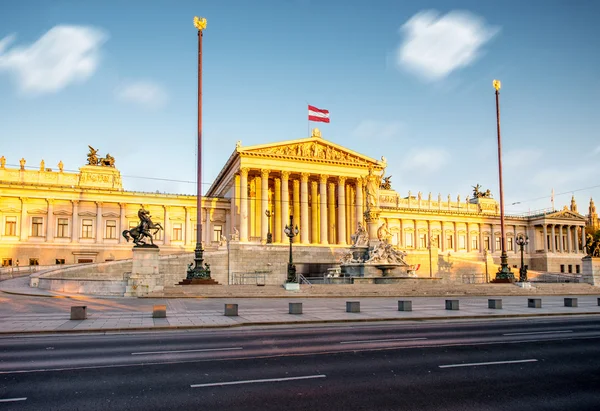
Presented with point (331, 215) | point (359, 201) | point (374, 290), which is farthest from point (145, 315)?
point (359, 201)

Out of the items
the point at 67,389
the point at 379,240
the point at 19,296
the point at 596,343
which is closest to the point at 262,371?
the point at 67,389

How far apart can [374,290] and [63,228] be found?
53.1 metres

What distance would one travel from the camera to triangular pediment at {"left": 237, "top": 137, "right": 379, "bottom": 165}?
242 feet

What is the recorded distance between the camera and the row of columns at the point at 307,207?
73.1 m

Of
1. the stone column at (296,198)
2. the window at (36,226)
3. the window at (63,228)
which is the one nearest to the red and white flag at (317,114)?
the stone column at (296,198)

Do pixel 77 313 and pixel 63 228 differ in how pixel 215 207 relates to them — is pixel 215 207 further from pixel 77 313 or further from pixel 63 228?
pixel 77 313

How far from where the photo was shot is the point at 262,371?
35.9 ft

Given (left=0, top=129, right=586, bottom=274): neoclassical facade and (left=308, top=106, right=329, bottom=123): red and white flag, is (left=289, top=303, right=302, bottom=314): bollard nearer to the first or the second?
(left=0, top=129, right=586, bottom=274): neoclassical facade

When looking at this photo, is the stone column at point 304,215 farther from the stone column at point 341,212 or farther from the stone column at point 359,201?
the stone column at point 359,201

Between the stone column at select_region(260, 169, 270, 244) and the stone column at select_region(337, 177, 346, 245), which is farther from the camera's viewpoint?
the stone column at select_region(337, 177, 346, 245)

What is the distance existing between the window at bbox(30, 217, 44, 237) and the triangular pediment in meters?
30.9

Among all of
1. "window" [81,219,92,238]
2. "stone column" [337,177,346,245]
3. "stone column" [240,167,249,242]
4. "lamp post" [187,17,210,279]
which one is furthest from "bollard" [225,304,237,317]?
"window" [81,219,92,238]

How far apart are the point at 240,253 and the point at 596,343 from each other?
4855cm

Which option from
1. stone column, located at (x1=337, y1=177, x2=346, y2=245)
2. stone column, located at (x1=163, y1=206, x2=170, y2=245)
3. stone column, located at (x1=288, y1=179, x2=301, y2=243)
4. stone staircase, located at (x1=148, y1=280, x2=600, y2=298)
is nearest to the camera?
stone staircase, located at (x1=148, y1=280, x2=600, y2=298)
